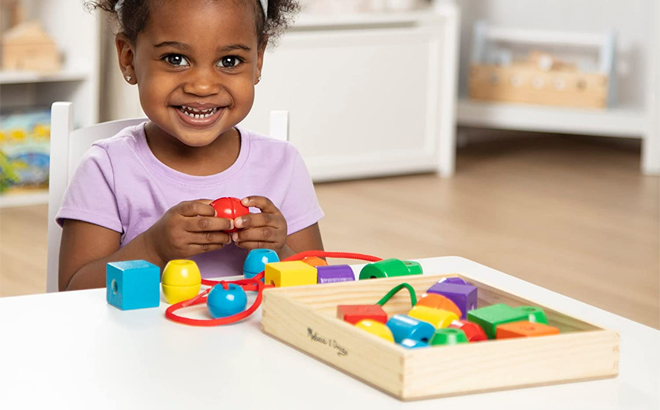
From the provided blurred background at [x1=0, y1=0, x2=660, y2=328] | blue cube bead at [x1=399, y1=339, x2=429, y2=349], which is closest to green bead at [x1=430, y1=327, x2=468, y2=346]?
blue cube bead at [x1=399, y1=339, x2=429, y2=349]

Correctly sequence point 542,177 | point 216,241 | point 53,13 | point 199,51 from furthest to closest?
point 542,177
point 53,13
point 199,51
point 216,241

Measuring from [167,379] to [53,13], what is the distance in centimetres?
287

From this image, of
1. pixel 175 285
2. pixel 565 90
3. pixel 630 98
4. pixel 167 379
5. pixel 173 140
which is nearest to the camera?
pixel 167 379

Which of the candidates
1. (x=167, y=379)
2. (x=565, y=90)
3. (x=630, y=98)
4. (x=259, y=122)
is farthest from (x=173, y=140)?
(x=630, y=98)

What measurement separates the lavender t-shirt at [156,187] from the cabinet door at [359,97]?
2053mm

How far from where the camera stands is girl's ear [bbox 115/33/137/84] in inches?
45.2

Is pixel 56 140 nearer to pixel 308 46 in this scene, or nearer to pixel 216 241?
pixel 216 241

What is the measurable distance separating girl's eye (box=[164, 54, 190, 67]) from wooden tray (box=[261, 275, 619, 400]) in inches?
16.9

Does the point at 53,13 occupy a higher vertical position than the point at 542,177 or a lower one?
higher

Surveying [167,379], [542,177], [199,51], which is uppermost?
[199,51]

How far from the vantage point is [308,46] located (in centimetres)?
342

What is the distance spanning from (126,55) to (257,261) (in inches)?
16.4

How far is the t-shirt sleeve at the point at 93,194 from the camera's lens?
1.08 metres

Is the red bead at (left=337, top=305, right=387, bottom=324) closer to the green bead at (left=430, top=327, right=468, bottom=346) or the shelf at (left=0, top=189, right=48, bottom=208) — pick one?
the green bead at (left=430, top=327, right=468, bottom=346)
